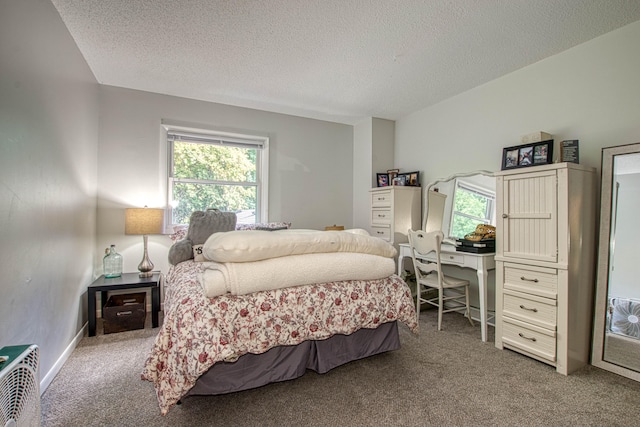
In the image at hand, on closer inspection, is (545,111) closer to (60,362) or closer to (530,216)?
(530,216)

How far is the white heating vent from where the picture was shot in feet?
3.31

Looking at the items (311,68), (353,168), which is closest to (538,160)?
(311,68)

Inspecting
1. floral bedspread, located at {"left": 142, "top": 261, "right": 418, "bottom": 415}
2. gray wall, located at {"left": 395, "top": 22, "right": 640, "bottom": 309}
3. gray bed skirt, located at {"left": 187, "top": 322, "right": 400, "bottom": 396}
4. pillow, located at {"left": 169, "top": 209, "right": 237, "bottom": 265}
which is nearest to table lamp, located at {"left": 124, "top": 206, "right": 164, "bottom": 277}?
pillow, located at {"left": 169, "top": 209, "right": 237, "bottom": 265}

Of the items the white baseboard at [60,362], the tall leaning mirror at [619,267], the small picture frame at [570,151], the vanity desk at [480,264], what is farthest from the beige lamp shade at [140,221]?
the tall leaning mirror at [619,267]

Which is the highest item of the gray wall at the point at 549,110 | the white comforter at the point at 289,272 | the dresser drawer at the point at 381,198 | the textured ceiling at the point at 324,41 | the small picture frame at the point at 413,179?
the textured ceiling at the point at 324,41

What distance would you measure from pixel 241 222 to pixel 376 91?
7.45ft

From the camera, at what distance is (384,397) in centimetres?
173

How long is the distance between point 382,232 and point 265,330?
8.46 ft

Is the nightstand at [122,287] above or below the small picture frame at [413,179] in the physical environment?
below

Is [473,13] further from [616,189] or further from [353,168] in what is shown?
[353,168]

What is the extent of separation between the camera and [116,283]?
271 centimetres

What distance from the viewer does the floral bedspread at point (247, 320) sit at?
142cm

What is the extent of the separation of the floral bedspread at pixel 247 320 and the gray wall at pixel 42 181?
0.77 m

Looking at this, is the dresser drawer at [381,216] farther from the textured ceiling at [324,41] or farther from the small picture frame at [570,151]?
the small picture frame at [570,151]
